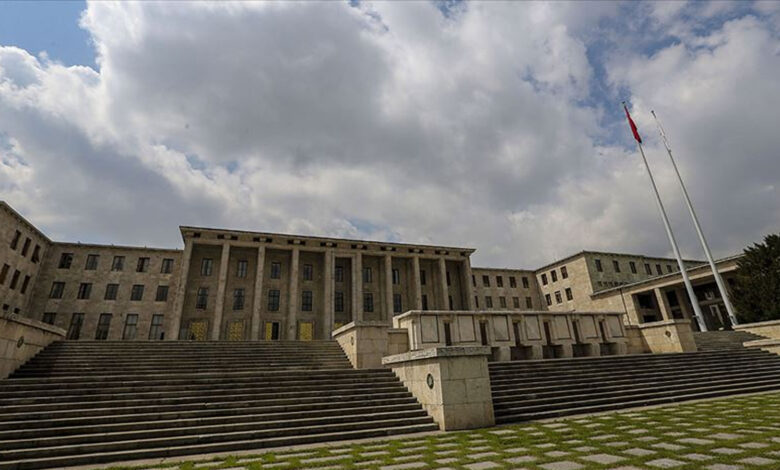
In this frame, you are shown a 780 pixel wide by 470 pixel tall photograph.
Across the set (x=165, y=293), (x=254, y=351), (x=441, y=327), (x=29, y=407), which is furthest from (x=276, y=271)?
(x=29, y=407)

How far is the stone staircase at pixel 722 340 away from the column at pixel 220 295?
35465 millimetres

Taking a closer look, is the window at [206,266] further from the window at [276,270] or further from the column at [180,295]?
the window at [276,270]

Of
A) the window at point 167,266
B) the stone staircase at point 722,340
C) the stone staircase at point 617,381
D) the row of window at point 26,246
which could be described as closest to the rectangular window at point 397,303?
the window at point 167,266

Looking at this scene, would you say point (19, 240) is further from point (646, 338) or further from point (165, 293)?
point (646, 338)

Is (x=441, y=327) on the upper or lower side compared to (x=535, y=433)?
upper

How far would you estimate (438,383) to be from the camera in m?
10.0

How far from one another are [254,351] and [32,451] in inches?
454

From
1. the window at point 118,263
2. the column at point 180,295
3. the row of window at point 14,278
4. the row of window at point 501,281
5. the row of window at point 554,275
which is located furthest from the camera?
the row of window at point 501,281

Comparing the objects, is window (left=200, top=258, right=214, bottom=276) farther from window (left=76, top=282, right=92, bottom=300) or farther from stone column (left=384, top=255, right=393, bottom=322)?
stone column (left=384, top=255, right=393, bottom=322)

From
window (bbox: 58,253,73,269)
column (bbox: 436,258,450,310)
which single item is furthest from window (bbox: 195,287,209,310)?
column (bbox: 436,258,450,310)

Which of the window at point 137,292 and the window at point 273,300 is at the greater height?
the window at point 137,292

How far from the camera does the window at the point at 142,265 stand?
123 ft

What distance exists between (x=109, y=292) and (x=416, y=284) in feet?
101

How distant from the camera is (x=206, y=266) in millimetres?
35688
